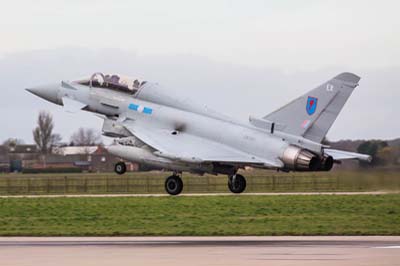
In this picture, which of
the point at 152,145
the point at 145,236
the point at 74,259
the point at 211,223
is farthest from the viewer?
the point at 152,145

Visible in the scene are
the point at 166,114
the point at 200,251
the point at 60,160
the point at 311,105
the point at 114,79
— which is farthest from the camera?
the point at 60,160

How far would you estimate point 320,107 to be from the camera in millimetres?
37500

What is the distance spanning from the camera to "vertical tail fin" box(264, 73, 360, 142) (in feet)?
123

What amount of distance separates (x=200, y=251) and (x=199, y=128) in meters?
18.5

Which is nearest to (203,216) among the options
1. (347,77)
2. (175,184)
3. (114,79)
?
(175,184)

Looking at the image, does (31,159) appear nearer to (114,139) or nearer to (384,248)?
(114,139)

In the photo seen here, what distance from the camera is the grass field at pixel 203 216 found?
2944 cm

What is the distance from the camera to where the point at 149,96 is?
4156cm

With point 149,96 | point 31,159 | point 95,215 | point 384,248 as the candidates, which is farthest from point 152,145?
point 31,159

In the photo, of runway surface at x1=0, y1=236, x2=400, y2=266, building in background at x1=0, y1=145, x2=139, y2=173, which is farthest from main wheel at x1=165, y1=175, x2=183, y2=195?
building in background at x1=0, y1=145, x2=139, y2=173

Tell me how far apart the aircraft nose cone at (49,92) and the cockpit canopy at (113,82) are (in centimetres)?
121

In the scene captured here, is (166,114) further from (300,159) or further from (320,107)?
(320,107)

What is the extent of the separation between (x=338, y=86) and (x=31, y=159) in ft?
287

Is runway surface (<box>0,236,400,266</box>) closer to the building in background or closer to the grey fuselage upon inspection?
the grey fuselage
